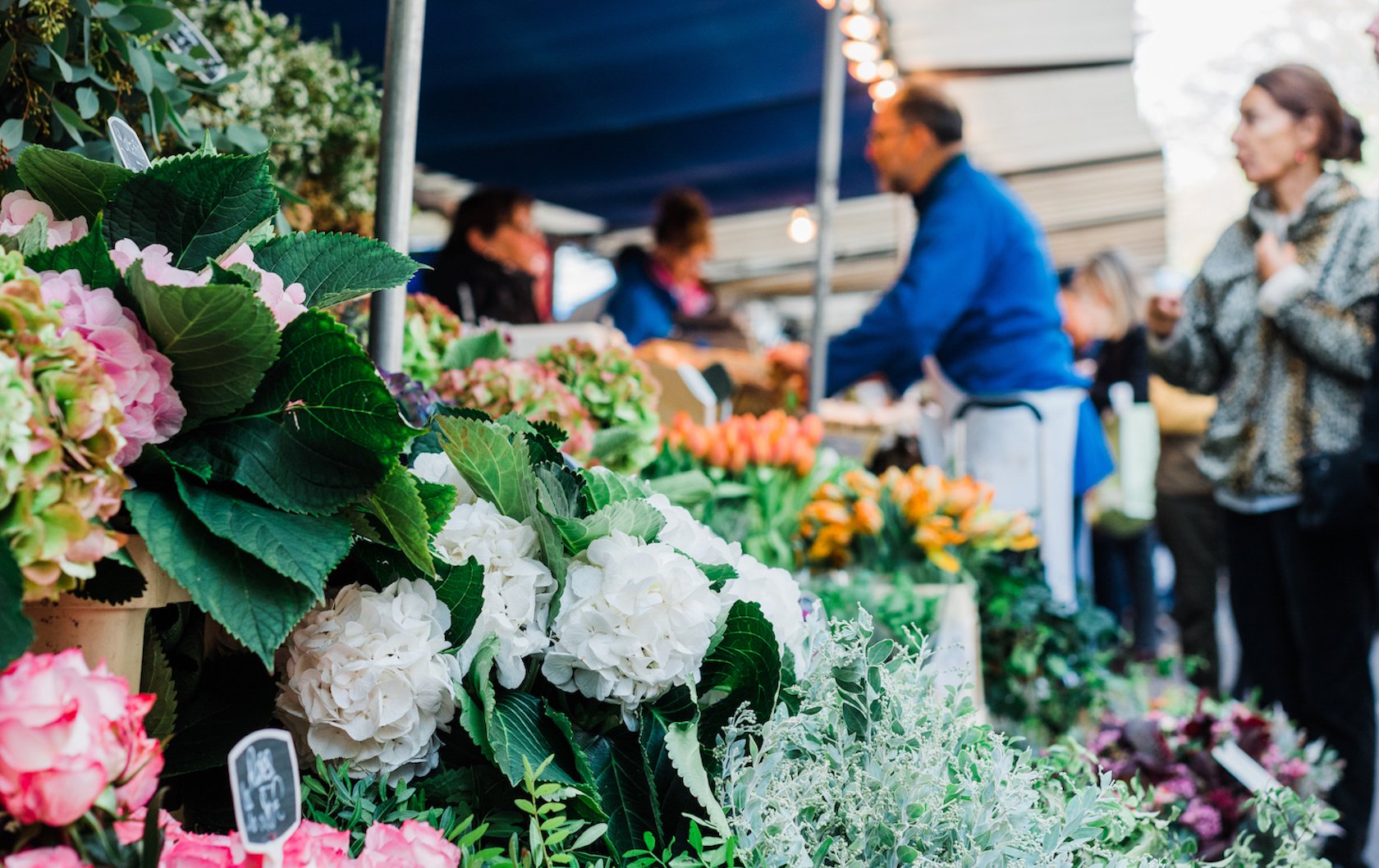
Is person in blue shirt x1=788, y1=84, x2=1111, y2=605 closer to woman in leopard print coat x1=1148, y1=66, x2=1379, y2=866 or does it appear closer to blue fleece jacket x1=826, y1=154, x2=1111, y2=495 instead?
blue fleece jacket x1=826, y1=154, x2=1111, y2=495

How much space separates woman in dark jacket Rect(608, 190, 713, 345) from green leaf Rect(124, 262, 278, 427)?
4123 millimetres

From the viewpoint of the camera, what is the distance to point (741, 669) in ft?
3.26

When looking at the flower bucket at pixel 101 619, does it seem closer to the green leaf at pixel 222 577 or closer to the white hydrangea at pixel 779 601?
the green leaf at pixel 222 577

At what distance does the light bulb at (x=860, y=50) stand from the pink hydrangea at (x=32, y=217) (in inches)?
160

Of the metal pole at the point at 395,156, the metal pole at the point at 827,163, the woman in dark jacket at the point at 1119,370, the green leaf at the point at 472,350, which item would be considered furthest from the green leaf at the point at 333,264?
the woman in dark jacket at the point at 1119,370

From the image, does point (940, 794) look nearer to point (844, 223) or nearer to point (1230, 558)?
point (1230, 558)

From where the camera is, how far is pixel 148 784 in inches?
26.0

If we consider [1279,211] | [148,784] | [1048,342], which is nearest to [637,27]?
[1048,342]

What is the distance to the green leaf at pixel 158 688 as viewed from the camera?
84cm

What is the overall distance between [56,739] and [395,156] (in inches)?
35.7

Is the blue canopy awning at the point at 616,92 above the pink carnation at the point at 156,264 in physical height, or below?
above

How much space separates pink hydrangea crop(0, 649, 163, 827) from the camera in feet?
1.94

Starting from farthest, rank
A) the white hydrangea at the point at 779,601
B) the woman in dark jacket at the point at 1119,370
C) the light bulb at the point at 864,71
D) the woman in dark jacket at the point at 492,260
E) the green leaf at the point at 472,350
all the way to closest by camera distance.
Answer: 1. the woman in dark jacket at the point at 1119,370
2. the light bulb at the point at 864,71
3. the woman in dark jacket at the point at 492,260
4. the green leaf at the point at 472,350
5. the white hydrangea at the point at 779,601

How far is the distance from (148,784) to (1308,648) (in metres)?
2.49
